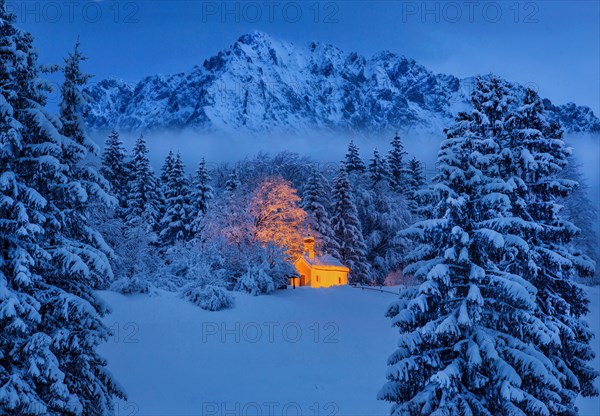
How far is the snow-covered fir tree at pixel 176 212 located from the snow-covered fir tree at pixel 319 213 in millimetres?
11613

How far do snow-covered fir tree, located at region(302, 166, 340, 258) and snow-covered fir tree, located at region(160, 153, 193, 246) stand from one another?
38.1 feet

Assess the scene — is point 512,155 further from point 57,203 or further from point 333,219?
point 333,219

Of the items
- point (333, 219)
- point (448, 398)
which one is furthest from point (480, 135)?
point (333, 219)

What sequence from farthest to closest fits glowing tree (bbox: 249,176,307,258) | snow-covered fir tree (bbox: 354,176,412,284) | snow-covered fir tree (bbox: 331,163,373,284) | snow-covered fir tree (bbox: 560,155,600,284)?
1. snow-covered fir tree (bbox: 560,155,600,284)
2. snow-covered fir tree (bbox: 354,176,412,284)
3. snow-covered fir tree (bbox: 331,163,373,284)
4. glowing tree (bbox: 249,176,307,258)

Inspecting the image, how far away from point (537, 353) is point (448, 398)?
274cm

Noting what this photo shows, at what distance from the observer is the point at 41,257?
1378 cm

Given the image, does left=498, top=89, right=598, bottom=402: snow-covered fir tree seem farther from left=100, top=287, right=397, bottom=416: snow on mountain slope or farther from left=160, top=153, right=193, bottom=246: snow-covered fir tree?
left=160, top=153, right=193, bottom=246: snow-covered fir tree

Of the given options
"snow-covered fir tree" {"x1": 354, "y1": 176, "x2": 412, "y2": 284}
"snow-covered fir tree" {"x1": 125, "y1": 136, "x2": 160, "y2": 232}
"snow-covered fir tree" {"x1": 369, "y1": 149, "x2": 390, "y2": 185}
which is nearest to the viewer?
"snow-covered fir tree" {"x1": 354, "y1": 176, "x2": 412, "y2": 284}

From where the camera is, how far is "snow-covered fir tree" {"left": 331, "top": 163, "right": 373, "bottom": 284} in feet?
164

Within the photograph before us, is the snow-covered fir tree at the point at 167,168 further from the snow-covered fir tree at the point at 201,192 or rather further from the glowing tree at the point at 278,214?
the glowing tree at the point at 278,214

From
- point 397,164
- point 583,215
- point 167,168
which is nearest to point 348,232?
point 397,164

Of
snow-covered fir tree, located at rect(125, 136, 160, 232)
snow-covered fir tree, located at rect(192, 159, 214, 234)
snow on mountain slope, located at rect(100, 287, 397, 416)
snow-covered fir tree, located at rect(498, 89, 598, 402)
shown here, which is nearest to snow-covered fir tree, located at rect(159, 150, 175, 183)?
snow-covered fir tree, located at rect(125, 136, 160, 232)

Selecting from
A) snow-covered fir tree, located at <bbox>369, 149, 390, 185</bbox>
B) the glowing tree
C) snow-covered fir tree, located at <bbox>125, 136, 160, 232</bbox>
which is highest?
snow-covered fir tree, located at <bbox>369, 149, 390, 185</bbox>

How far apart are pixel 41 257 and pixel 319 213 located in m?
36.6
